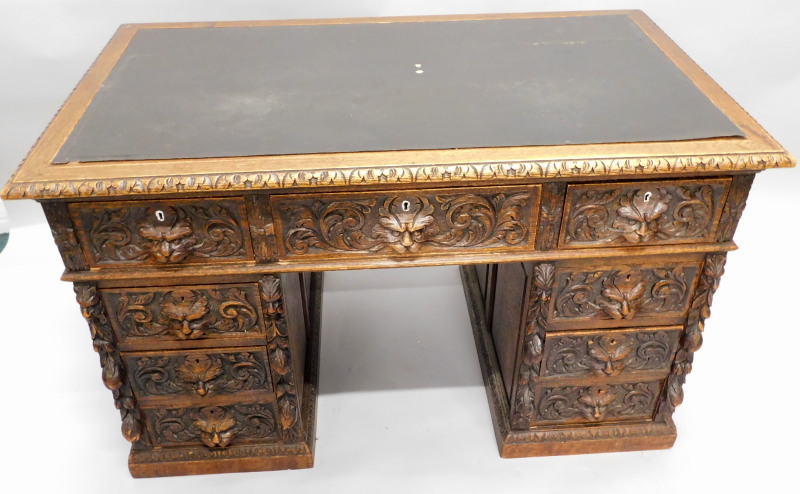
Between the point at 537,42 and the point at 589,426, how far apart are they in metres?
0.99

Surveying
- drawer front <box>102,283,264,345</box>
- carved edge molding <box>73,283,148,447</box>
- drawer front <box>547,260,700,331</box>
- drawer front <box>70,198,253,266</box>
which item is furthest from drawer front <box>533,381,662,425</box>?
carved edge molding <box>73,283,148,447</box>

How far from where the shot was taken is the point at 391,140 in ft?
4.48

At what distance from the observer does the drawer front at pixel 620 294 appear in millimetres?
1537

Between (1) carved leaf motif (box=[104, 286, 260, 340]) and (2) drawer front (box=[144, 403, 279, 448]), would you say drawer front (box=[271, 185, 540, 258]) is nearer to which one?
(1) carved leaf motif (box=[104, 286, 260, 340])

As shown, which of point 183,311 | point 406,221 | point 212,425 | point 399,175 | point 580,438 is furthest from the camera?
point 580,438

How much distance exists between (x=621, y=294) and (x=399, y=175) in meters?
0.60

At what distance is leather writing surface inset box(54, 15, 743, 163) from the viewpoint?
4.51 ft

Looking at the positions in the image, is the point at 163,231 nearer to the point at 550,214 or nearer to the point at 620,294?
the point at 550,214

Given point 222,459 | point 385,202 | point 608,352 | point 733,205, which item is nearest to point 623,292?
point 608,352

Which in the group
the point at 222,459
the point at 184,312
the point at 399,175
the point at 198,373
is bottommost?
the point at 222,459

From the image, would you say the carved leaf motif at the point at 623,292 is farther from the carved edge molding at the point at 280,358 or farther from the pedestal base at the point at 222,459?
the pedestal base at the point at 222,459

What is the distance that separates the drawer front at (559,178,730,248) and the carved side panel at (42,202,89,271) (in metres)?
0.96

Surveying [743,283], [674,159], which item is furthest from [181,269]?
[743,283]

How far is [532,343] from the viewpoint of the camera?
1645 mm
